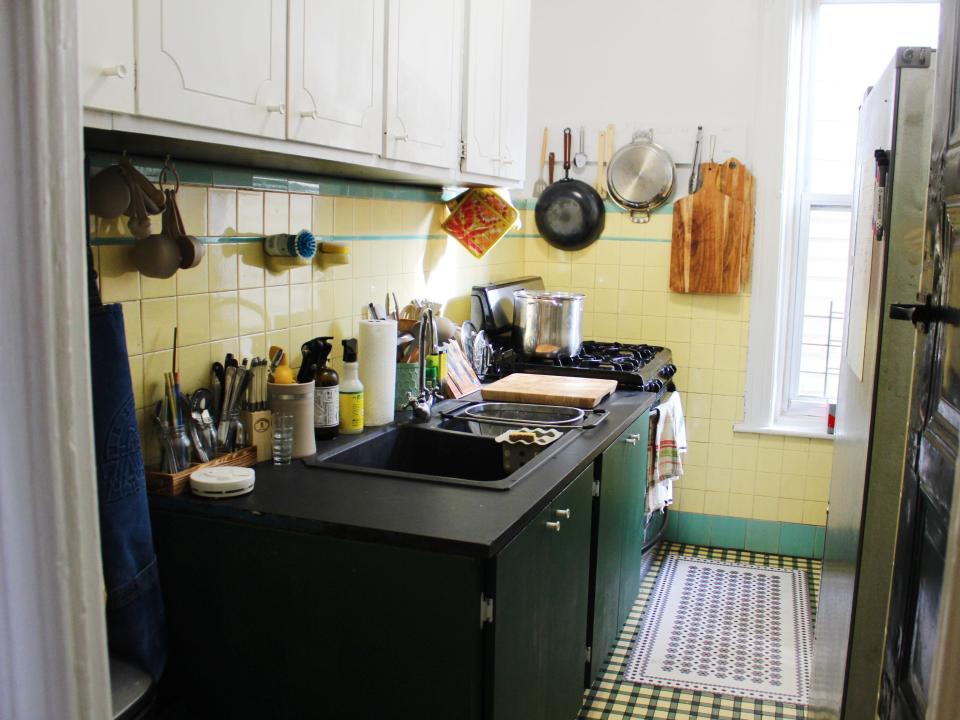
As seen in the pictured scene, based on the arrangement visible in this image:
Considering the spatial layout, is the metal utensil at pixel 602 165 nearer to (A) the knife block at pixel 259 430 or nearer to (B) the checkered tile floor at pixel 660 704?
(B) the checkered tile floor at pixel 660 704

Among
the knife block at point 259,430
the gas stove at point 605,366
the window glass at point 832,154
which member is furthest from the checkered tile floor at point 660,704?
the window glass at point 832,154

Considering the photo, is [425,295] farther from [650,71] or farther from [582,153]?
[650,71]

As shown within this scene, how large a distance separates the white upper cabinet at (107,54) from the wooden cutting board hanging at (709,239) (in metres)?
3.01

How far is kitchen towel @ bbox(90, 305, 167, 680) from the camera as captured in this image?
5.24ft

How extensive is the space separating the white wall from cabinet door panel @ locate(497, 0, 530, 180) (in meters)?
1.05

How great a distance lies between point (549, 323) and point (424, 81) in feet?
4.72

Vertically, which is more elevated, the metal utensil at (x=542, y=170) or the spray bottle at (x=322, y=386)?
the metal utensil at (x=542, y=170)

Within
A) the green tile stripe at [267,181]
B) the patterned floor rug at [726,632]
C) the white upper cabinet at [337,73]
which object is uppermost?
the white upper cabinet at [337,73]

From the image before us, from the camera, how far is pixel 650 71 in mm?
4047

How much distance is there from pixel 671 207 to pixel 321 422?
2.28 meters

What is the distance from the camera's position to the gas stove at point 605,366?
3377 millimetres

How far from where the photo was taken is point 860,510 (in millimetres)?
1889

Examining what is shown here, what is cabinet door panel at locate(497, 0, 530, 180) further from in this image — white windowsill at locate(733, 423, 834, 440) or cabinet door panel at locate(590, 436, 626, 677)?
white windowsill at locate(733, 423, 834, 440)

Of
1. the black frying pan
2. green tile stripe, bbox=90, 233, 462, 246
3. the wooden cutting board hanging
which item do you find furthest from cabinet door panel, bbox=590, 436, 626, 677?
the black frying pan
